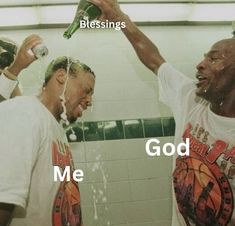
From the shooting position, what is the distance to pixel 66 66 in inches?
61.9

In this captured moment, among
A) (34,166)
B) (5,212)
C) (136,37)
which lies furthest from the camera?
(136,37)

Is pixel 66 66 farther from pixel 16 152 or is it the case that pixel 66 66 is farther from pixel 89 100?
pixel 16 152

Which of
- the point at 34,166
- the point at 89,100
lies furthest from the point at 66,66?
the point at 34,166

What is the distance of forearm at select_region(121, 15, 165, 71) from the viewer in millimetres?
1626

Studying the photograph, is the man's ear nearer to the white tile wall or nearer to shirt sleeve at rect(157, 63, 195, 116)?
the white tile wall

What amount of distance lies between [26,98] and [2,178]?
362mm

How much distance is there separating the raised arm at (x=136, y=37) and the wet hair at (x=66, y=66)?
231 mm

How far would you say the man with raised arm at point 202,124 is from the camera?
148 centimetres

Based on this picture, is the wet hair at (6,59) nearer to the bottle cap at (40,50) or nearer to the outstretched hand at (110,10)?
the bottle cap at (40,50)

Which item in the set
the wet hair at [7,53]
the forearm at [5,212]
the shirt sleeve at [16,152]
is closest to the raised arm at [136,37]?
the wet hair at [7,53]

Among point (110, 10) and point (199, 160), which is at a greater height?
point (110, 10)

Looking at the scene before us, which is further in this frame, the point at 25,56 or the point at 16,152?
the point at 25,56

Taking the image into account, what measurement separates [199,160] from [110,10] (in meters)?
0.77

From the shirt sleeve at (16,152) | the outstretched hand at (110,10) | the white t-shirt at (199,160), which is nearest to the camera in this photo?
the shirt sleeve at (16,152)
